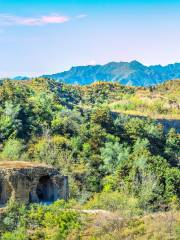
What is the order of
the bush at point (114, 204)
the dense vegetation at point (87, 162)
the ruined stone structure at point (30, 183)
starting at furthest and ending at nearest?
1. the bush at point (114, 204)
2. the ruined stone structure at point (30, 183)
3. the dense vegetation at point (87, 162)

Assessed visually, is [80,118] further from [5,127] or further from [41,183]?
[41,183]

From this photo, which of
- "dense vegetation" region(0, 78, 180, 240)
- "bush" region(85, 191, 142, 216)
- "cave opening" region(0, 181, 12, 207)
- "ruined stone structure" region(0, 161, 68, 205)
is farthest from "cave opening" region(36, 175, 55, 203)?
"cave opening" region(0, 181, 12, 207)

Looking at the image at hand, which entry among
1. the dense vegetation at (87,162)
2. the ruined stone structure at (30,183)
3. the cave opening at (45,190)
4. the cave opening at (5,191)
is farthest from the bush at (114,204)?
the cave opening at (5,191)

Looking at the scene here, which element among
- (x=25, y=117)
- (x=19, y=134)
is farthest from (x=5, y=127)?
(x=25, y=117)

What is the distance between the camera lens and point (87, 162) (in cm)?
6281

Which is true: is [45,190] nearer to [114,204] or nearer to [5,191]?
[5,191]

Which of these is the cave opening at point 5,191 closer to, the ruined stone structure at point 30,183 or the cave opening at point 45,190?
the ruined stone structure at point 30,183

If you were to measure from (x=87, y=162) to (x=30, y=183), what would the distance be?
28.2 metres

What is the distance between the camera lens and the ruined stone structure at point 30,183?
33.9 metres

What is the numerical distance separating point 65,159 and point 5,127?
9.94 meters

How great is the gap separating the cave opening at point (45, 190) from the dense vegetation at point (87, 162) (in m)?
1.93

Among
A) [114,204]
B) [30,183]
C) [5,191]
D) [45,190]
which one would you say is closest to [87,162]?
[114,204]

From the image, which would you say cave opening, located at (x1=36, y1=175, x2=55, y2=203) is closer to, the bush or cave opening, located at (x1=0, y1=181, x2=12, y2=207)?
the bush

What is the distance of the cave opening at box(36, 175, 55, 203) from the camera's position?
3673 centimetres
